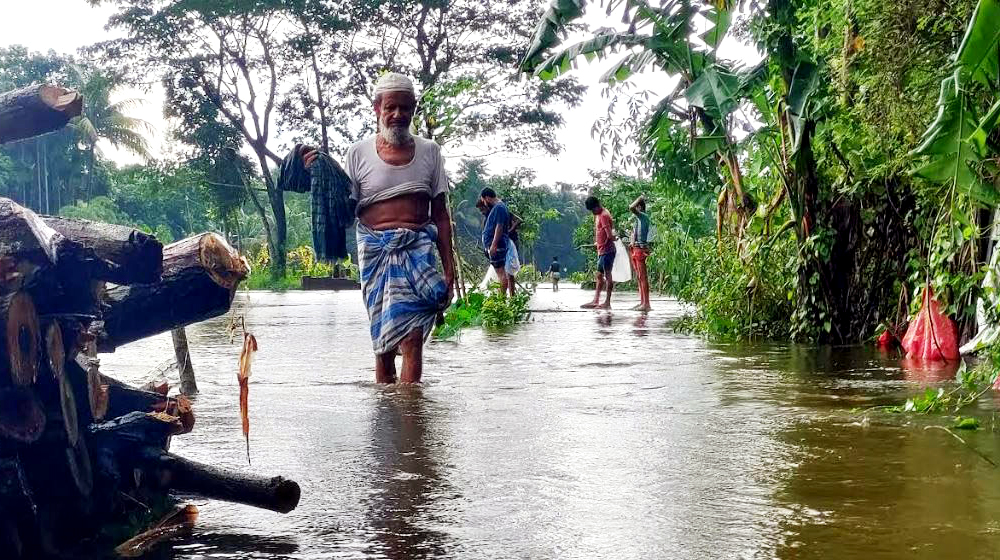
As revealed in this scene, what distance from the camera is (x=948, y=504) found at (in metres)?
3.01

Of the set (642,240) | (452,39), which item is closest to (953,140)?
(642,240)

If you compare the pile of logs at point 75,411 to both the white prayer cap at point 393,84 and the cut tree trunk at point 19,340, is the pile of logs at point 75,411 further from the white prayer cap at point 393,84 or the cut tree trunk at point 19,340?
the white prayer cap at point 393,84

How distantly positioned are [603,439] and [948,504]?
1521 millimetres

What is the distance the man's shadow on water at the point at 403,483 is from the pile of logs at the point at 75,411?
30 centimetres

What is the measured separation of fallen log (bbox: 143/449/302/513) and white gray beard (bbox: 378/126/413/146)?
327 centimetres

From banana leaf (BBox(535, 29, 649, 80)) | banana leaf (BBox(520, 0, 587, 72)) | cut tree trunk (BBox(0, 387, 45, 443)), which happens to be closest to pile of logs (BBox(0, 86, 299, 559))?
cut tree trunk (BBox(0, 387, 45, 443))

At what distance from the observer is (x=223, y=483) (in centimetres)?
303

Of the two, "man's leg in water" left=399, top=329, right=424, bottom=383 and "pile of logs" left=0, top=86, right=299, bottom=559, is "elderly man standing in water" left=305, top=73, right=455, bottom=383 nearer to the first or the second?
"man's leg in water" left=399, top=329, right=424, bottom=383

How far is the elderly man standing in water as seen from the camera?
20.0ft

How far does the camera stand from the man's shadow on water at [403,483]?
107 inches

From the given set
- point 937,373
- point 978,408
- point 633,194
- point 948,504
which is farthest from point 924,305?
point 633,194

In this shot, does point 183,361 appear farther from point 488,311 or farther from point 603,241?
point 603,241

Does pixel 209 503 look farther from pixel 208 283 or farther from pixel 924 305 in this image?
pixel 924 305

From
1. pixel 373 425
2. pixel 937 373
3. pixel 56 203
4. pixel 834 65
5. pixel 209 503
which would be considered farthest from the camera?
pixel 56 203
